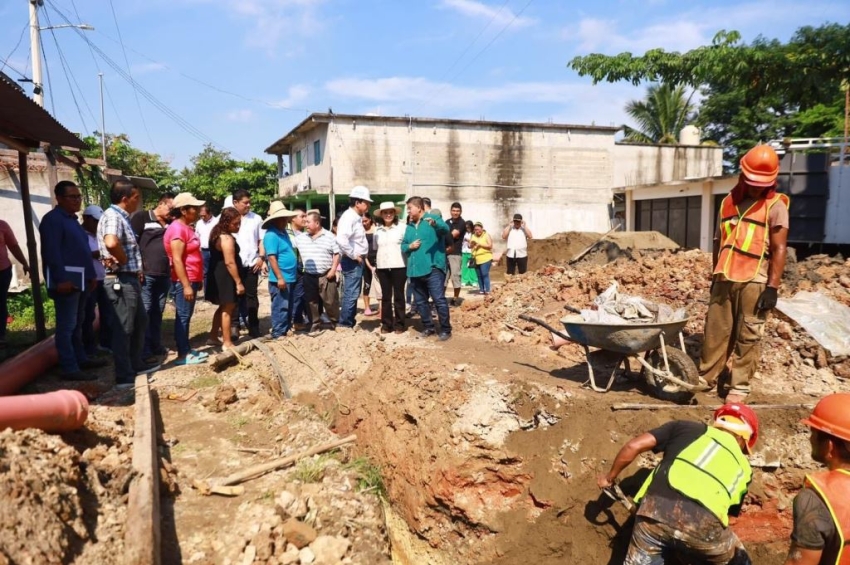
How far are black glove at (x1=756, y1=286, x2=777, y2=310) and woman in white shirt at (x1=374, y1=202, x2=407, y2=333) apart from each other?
3.92m

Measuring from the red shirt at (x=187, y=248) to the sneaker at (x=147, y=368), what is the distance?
39.1 inches

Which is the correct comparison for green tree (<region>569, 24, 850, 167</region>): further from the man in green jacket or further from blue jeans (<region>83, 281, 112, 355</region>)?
blue jeans (<region>83, 281, 112, 355</region>)

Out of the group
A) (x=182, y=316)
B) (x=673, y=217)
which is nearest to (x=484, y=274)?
(x=182, y=316)

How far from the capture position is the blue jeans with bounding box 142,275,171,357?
19.6 feet

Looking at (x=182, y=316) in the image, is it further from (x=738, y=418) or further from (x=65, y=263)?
(x=738, y=418)

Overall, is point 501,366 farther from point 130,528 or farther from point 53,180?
point 53,180

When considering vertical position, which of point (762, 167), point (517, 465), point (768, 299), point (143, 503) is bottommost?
point (517, 465)

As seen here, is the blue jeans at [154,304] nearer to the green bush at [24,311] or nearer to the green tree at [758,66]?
the green bush at [24,311]

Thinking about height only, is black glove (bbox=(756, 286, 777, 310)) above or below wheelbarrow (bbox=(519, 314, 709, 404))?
Result: above

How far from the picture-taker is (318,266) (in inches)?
275

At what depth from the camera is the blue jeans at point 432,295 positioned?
659 cm

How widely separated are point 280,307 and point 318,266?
2.36 feet

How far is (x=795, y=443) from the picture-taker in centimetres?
405

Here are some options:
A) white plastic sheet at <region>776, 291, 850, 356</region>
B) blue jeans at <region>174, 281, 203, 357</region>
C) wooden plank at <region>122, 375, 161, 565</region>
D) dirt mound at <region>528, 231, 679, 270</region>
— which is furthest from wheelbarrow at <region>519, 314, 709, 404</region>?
dirt mound at <region>528, 231, 679, 270</region>
